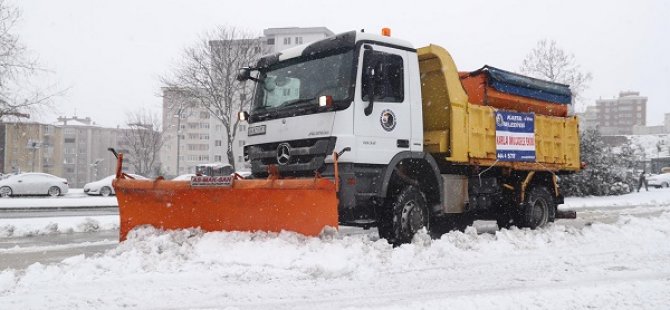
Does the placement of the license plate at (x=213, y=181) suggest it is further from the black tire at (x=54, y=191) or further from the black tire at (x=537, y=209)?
the black tire at (x=54, y=191)

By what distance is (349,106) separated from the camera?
649 centimetres

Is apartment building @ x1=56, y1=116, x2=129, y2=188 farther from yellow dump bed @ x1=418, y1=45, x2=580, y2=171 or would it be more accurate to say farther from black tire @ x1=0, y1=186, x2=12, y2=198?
yellow dump bed @ x1=418, y1=45, x2=580, y2=171

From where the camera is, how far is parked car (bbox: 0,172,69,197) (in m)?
27.9

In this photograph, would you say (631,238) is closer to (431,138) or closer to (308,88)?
(431,138)

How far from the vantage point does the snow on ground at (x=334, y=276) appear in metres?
4.48

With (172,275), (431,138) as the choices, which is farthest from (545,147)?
(172,275)

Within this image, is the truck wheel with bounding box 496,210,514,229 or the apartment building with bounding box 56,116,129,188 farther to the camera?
the apartment building with bounding box 56,116,129,188

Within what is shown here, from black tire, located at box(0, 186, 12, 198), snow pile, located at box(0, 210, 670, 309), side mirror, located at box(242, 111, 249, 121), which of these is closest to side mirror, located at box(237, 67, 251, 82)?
side mirror, located at box(242, 111, 249, 121)

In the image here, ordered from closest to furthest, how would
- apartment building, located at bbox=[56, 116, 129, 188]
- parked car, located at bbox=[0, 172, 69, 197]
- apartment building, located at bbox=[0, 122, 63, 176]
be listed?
parked car, located at bbox=[0, 172, 69, 197] < apartment building, located at bbox=[0, 122, 63, 176] < apartment building, located at bbox=[56, 116, 129, 188]

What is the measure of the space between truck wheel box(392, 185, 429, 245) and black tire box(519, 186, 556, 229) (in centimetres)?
291

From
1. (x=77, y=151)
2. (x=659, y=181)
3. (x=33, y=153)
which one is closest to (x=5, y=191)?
(x=33, y=153)

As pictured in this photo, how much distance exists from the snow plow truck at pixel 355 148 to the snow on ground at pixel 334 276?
37cm

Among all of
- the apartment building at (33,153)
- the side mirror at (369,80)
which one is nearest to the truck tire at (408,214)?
the side mirror at (369,80)

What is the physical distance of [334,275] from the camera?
5.34 meters
